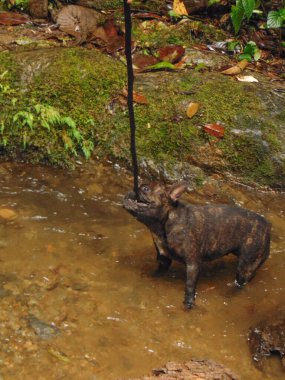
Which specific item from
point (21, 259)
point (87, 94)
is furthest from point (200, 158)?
→ point (21, 259)

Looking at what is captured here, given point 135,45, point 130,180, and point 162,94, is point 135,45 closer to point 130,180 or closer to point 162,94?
point 162,94

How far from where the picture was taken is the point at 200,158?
8078mm

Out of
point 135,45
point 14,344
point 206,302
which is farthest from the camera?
point 135,45

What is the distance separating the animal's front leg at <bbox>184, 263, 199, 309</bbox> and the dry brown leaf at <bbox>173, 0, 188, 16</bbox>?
5.88 m

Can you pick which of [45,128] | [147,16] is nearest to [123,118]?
[45,128]

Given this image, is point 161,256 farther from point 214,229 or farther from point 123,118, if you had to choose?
point 123,118

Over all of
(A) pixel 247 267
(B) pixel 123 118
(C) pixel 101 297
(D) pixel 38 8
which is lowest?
(C) pixel 101 297

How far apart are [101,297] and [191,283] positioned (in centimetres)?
87

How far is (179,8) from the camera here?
403 inches

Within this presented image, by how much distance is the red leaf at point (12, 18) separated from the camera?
31.7 ft

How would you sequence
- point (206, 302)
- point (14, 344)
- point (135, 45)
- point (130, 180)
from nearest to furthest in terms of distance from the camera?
point (14, 344), point (206, 302), point (130, 180), point (135, 45)

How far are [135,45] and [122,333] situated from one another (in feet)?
18.1

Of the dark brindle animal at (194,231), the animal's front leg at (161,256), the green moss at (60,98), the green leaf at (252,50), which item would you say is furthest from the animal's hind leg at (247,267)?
the green leaf at (252,50)

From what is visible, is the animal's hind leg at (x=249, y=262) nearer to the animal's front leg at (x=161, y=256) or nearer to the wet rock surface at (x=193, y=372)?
the animal's front leg at (x=161, y=256)
